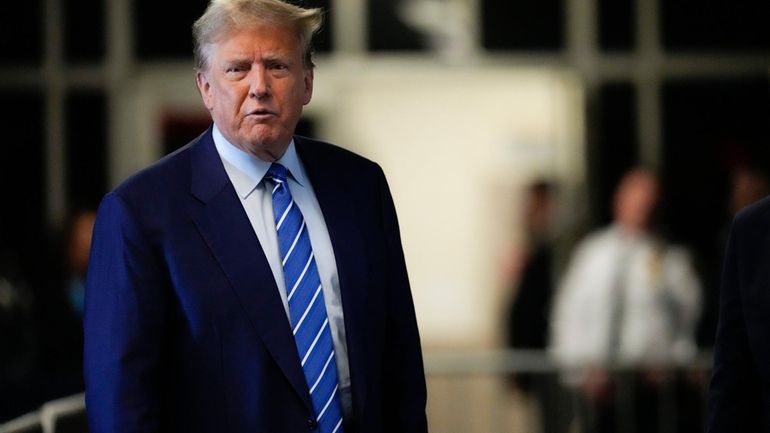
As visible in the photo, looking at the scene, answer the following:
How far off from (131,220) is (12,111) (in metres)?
10.0

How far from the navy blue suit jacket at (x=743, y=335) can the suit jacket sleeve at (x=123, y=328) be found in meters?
1.48

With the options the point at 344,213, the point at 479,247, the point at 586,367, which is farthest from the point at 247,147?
the point at 479,247

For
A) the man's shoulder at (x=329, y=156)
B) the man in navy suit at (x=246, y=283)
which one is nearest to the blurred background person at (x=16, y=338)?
the man's shoulder at (x=329, y=156)

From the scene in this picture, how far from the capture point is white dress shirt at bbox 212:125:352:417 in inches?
165

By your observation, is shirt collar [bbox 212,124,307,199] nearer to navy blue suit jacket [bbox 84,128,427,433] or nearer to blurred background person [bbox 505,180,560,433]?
navy blue suit jacket [bbox 84,128,427,433]

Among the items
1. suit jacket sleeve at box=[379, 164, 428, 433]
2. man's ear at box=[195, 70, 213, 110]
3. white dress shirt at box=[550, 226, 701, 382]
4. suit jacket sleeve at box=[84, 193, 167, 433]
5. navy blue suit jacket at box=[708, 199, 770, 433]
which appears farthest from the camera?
white dress shirt at box=[550, 226, 701, 382]

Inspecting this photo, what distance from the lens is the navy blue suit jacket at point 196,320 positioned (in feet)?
13.3

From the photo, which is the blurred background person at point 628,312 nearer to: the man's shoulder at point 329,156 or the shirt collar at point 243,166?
the man's shoulder at point 329,156

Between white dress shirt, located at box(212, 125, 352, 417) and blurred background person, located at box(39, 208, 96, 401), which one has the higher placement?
white dress shirt, located at box(212, 125, 352, 417)

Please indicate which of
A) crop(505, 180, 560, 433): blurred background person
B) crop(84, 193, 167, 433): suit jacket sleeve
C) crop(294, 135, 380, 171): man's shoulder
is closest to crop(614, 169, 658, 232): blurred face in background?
crop(505, 180, 560, 433): blurred background person

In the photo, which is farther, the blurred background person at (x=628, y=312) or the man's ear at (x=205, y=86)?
the blurred background person at (x=628, y=312)

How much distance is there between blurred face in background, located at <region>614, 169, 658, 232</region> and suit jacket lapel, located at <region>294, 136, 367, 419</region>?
5.07 meters

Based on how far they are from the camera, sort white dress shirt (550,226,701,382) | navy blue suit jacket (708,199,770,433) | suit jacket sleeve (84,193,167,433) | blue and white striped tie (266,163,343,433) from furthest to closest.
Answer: white dress shirt (550,226,701,382) < navy blue suit jacket (708,199,770,433) < blue and white striped tie (266,163,343,433) < suit jacket sleeve (84,193,167,433)

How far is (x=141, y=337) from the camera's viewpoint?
4051 mm
